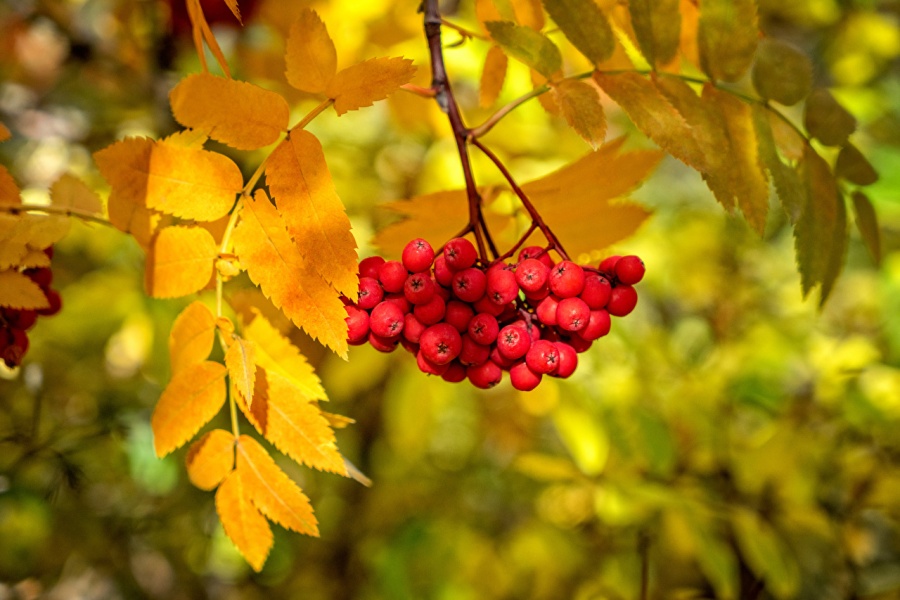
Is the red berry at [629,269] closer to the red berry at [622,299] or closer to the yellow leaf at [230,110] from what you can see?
the red berry at [622,299]

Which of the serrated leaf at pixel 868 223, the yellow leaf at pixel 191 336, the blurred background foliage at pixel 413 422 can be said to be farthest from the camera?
the blurred background foliage at pixel 413 422

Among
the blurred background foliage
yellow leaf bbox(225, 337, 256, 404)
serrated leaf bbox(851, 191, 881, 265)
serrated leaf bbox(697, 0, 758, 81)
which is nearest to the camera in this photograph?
yellow leaf bbox(225, 337, 256, 404)

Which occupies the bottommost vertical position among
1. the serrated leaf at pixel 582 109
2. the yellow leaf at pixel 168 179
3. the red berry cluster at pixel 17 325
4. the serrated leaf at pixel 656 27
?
the red berry cluster at pixel 17 325

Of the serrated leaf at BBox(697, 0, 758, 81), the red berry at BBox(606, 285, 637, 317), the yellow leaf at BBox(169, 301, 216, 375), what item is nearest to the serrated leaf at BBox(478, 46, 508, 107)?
the serrated leaf at BBox(697, 0, 758, 81)

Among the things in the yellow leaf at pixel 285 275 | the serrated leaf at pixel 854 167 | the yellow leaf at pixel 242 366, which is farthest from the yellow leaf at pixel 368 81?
the serrated leaf at pixel 854 167

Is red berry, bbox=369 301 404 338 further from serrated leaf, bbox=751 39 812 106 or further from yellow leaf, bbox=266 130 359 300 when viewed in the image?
serrated leaf, bbox=751 39 812 106
